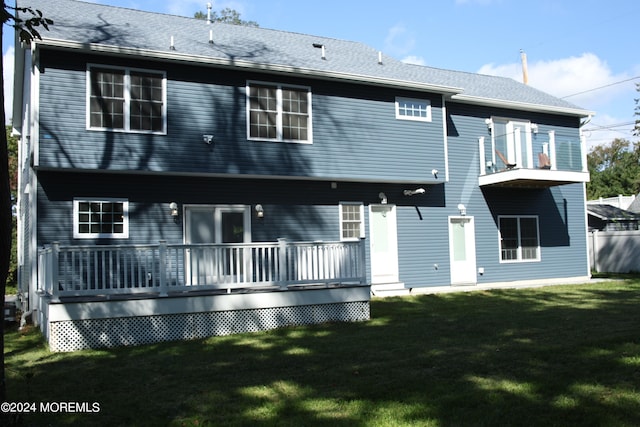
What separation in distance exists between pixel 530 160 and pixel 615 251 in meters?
9.29

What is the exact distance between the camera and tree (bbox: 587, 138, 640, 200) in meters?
52.7

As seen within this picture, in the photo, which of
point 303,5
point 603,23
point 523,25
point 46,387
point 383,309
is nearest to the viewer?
point 46,387

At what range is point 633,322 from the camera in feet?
31.3

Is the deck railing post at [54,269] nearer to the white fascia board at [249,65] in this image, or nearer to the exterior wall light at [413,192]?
the white fascia board at [249,65]

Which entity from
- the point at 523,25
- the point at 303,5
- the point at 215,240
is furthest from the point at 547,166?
the point at 215,240

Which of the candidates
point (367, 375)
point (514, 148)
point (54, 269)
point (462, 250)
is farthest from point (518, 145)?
point (54, 269)

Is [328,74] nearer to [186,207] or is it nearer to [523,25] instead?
[186,207]

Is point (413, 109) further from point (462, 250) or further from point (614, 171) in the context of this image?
point (614, 171)

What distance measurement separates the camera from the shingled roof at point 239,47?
12289mm

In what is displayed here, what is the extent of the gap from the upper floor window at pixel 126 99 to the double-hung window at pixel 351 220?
17.2 ft

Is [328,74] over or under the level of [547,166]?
over

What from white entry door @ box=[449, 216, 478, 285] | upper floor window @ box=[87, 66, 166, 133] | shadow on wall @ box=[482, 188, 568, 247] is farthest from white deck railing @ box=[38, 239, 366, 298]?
shadow on wall @ box=[482, 188, 568, 247]

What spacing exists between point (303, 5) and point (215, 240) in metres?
7.29

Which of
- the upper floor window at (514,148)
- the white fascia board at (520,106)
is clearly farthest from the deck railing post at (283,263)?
the upper floor window at (514,148)
